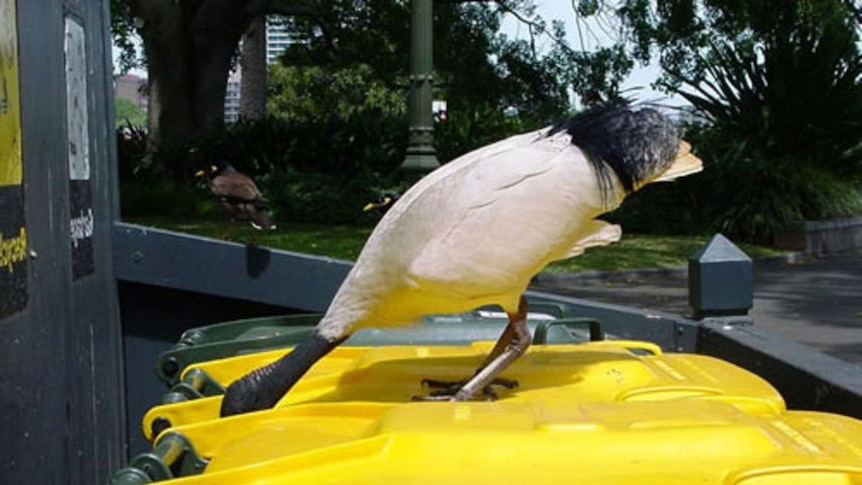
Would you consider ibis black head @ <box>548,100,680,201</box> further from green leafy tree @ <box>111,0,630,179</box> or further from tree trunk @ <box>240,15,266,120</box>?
tree trunk @ <box>240,15,266,120</box>

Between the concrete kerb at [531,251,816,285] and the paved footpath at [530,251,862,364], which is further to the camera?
the concrete kerb at [531,251,816,285]

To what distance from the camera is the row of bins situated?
2311 millimetres

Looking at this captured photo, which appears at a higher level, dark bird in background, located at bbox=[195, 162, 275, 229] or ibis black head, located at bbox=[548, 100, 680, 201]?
ibis black head, located at bbox=[548, 100, 680, 201]

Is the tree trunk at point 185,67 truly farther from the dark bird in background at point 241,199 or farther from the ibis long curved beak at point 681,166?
the ibis long curved beak at point 681,166

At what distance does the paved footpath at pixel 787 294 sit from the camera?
11461 mm

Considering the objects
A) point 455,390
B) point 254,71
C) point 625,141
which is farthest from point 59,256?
point 254,71

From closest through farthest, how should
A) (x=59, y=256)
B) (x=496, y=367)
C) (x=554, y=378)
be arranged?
(x=496, y=367)
(x=554, y=378)
(x=59, y=256)

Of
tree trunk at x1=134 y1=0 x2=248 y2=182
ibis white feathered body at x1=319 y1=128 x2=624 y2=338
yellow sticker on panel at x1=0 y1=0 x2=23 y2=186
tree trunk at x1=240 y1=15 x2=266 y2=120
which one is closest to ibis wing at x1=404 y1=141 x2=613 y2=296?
ibis white feathered body at x1=319 y1=128 x2=624 y2=338

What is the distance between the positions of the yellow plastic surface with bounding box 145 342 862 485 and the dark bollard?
3.56 feet

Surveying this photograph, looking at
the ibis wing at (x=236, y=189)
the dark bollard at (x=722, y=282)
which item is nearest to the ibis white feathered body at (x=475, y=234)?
the dark bollard at (x=722, y=282)

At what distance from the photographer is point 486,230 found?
312cm

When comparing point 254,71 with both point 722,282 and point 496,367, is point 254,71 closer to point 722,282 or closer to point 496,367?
point 722,282

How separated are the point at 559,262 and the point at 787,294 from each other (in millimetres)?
2850

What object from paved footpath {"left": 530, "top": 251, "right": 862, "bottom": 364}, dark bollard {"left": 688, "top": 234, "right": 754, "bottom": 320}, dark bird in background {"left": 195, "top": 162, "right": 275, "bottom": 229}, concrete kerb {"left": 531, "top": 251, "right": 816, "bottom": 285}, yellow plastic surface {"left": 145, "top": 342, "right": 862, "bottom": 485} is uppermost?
dark bird in background {"left": 195, "top": 162, "right": 275, "bottom": 229}
